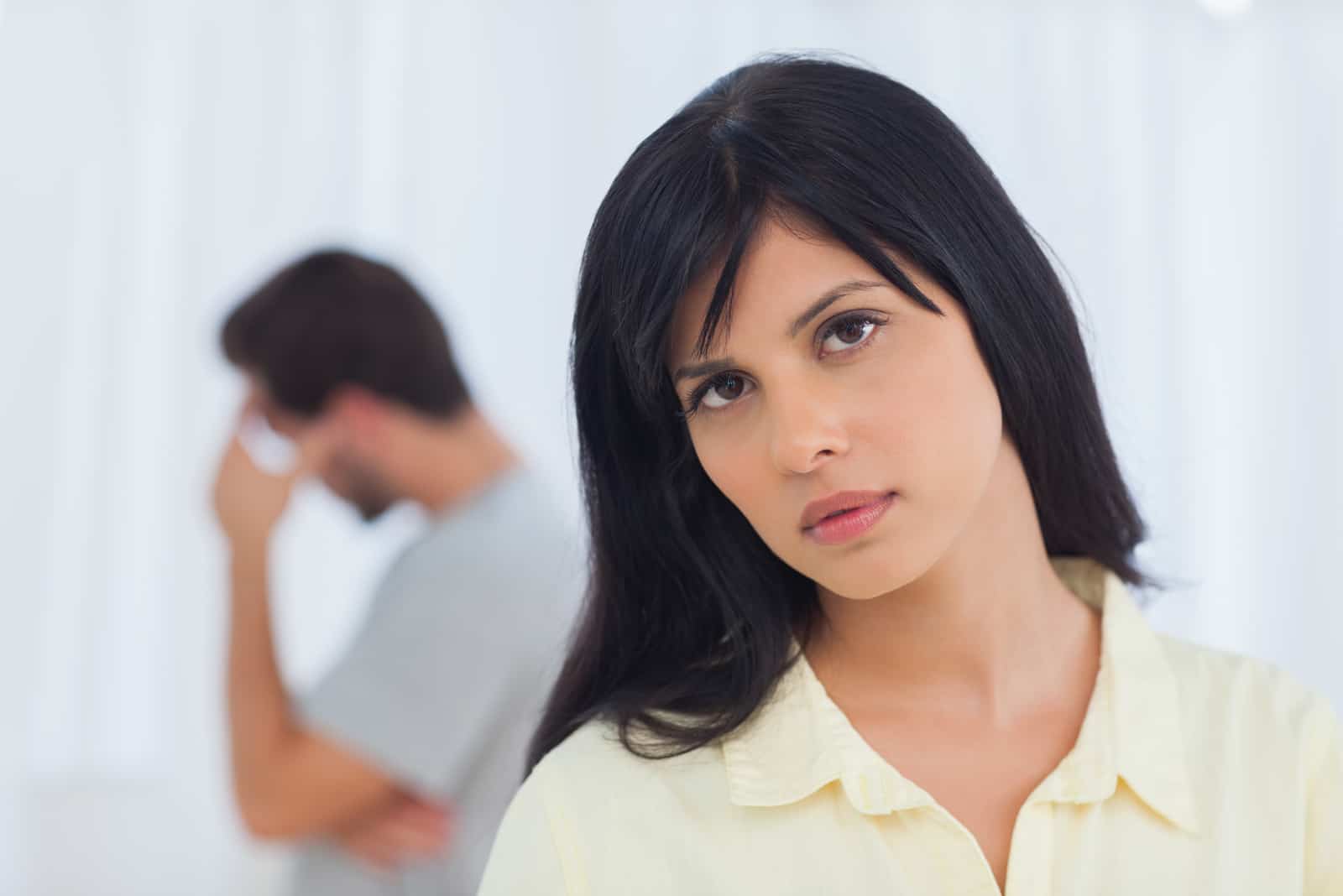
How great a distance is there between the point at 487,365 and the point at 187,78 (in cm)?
85

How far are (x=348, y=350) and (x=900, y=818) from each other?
3.63ft

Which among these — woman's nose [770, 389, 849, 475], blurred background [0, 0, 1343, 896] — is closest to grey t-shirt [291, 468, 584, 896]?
woman's nose [770, 389, 849, 475]

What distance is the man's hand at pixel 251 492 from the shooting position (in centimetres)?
189

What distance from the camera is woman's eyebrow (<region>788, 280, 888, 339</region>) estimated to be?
3.14 feet

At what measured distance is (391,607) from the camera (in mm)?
1703

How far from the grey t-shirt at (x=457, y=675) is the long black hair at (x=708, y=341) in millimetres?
509

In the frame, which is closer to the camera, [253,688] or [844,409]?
[844,409]

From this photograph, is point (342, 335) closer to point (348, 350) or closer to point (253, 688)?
point (348, 350)

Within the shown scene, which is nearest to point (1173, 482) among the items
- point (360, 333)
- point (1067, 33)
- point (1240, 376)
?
→ point (1240, 376)

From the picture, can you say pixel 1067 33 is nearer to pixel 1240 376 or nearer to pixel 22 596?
pixel 1240 376

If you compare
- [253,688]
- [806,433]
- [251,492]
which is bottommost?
[253,688]

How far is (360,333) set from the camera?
1841 mm

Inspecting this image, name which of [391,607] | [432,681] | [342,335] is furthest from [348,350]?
[432,681]

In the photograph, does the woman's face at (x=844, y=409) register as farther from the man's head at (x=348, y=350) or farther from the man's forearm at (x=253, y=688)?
the man's forearm at (x=253, y=688)
